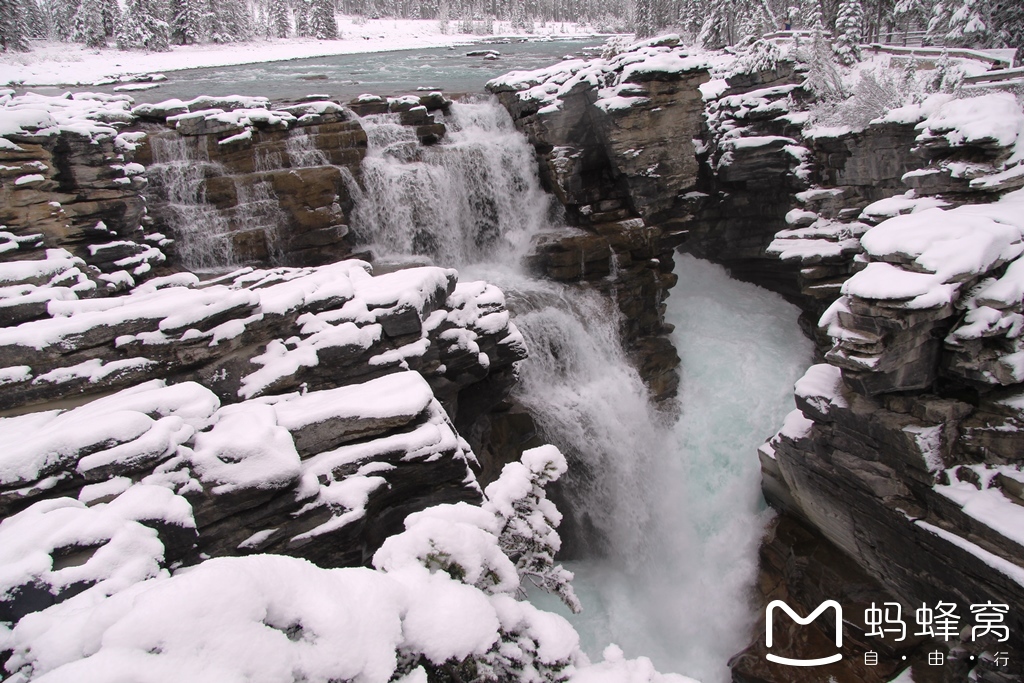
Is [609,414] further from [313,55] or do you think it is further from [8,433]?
[313,55]

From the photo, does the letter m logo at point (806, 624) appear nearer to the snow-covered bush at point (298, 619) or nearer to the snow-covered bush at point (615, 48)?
the snow-covered bush at point (298, 619)

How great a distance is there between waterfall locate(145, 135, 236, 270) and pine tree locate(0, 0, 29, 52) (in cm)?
2716

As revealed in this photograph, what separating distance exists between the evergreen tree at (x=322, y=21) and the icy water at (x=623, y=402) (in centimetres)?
4014

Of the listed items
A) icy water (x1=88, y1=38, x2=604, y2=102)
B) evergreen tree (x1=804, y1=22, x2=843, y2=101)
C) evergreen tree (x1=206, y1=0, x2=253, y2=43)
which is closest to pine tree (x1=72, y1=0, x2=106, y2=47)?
evergreen tree (x1=206, y1=0, x2=253, y2=43)

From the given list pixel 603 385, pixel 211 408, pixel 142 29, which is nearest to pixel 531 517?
pixel 211 408

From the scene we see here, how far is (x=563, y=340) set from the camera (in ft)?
46.4

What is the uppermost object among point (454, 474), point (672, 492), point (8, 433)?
point (8, 433)

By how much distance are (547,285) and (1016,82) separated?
1458 cm

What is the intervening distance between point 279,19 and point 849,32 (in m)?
47.3

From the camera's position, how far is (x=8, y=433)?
5922mm

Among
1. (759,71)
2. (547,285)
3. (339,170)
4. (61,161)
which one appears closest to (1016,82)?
(759,71)

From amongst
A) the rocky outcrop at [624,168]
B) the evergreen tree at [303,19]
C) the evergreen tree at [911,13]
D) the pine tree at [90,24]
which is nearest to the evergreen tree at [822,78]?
the rocky outcrop at [624,168]

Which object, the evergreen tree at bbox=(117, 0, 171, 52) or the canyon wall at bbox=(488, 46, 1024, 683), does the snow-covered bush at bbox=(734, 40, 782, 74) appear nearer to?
the canyon wall at bbox=(488, 46, 1024, 683)

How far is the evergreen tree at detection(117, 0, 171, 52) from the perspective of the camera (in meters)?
35.4
